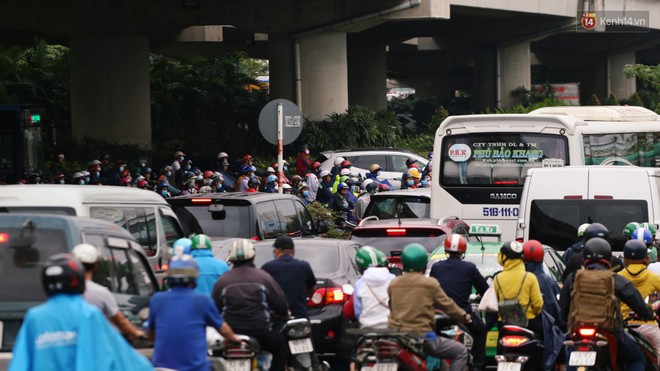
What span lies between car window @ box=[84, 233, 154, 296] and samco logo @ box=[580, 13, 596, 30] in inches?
1790

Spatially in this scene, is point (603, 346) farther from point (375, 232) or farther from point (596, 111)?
point (596, 111)

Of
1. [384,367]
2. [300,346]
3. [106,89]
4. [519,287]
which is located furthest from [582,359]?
[106,89]

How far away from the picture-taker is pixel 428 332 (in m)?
10.6

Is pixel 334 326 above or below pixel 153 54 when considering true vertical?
below

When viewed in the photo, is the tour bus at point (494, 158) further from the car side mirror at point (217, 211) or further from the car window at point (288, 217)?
the car side mirror at point (217, 211)

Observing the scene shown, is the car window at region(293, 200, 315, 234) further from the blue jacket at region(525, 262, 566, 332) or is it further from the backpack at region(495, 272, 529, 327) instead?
the backpack at region(495, 272, 529, 327)

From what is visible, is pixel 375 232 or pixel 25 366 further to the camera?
pixel 375 232

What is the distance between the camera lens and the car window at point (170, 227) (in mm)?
13789

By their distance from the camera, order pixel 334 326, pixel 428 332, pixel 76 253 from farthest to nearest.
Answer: pixel 334 326 < pixel 428 332 < pixel 76 253

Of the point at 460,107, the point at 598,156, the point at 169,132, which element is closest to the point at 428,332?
the point at 598,156

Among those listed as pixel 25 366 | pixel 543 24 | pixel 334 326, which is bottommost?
pixel 334 326

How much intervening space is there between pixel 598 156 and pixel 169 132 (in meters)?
19.9

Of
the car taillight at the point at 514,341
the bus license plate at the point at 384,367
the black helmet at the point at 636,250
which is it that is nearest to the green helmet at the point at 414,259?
the bus license plate at the point at 384,367

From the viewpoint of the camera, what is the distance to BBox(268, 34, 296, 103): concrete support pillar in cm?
4100
